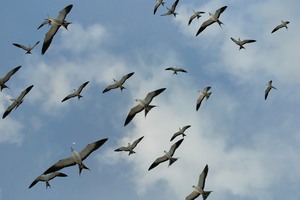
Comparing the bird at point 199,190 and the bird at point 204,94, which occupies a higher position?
the bird at point 204,94

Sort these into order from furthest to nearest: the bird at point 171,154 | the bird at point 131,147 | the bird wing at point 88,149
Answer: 1. the bird at point 131,147
2. the bird at point 171,154
3. the bird wing at point 88,149

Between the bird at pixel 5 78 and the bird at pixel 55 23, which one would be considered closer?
the bird at pixel 55 23

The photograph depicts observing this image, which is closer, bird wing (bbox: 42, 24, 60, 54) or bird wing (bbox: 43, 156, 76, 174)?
bird wing (bbox: 43, 156, 76, 174)

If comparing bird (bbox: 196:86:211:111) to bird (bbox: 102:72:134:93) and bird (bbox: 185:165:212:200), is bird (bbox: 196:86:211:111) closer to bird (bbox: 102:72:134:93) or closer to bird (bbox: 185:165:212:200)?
bird (bbox: 102:72:134:93)

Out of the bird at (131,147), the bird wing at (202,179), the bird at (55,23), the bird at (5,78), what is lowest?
the bird wing at (202,179)

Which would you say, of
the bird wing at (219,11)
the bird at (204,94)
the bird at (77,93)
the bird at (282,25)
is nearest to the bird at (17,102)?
the bird at (77,93)

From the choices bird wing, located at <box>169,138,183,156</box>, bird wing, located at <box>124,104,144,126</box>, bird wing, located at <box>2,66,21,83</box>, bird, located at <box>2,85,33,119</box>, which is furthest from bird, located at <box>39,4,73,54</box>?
bird wing, located at <box>169,138,183,156</box>

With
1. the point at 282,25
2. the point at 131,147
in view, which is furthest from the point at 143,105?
the point at 282,25

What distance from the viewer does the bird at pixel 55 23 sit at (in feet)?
126

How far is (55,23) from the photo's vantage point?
3925 cm

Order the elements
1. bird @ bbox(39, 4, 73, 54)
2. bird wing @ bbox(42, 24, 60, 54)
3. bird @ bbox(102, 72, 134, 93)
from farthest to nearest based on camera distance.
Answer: bird @ bbox(102, 72, 134, 93) → bird wing @ bbox(42, 24, 60, 54) → bird @ bbox(39, 4, 73, 54)

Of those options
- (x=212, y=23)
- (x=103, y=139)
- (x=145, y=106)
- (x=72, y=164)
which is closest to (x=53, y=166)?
(x=72, y=164)

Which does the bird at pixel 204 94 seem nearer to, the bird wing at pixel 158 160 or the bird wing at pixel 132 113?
the bird wing at pixel 158 160

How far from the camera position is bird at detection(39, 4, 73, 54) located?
126 ft
